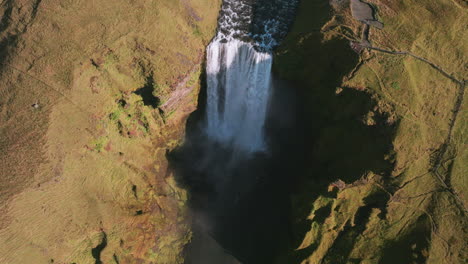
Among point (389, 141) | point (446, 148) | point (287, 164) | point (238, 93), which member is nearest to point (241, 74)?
point (238, 93)

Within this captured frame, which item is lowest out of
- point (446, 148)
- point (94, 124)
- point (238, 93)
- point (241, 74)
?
point (94, 124)

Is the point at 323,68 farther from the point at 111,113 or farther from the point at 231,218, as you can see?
the point at 111,113

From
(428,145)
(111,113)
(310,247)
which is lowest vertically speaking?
(310,247)

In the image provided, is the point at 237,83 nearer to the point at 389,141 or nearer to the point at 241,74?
the point at 241,74

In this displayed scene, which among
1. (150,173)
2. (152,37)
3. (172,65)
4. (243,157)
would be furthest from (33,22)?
(243,157)

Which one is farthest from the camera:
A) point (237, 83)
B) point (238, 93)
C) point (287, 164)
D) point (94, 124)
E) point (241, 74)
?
point (287, 164)

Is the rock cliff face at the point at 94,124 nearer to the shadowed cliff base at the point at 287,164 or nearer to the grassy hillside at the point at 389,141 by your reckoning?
the shadowed cliff base at the point at 287,164
